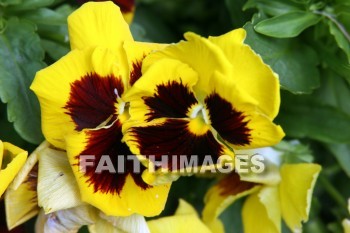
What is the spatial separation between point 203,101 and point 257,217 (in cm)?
24

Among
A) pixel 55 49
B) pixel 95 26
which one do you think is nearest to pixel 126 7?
pixel 55 49

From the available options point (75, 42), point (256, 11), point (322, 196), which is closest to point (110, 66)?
Answer: point (75, 42)

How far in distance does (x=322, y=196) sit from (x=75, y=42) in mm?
578

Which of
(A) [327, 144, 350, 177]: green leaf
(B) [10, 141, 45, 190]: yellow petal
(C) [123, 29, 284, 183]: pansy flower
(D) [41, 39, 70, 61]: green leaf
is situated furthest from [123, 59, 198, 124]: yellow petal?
(A) [327, 144, 350, 177]: green leaf

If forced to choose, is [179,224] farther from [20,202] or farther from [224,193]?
[20,202]

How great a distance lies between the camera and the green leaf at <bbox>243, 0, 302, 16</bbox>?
0.91 m

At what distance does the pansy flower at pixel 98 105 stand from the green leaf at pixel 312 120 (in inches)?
10.7

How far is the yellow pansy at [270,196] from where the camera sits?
88cm

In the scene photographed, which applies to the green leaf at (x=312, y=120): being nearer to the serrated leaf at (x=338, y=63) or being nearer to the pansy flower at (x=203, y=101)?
the serrated leaf at (x=338, y=63)

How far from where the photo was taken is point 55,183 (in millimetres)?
779

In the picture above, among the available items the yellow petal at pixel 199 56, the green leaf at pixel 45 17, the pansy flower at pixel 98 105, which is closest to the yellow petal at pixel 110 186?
the pansy flower at pixel 98 105

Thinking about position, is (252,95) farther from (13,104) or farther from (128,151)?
(13,104)

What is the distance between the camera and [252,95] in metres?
0.71

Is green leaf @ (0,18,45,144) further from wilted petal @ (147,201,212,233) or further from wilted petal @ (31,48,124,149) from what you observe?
wilted petal @ (147,201,212,233)
